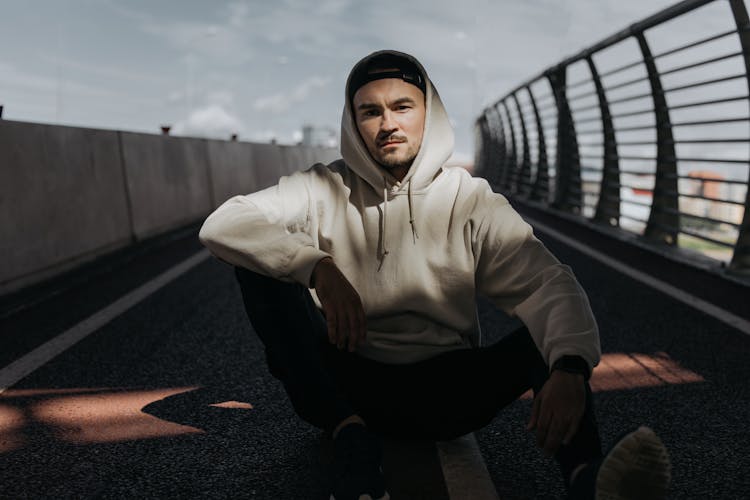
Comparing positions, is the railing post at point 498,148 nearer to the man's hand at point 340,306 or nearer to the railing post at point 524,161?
the railing post at point 524,161

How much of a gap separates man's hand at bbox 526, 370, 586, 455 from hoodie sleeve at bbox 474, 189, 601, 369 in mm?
71

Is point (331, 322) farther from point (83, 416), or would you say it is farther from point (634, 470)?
point (83, 416)

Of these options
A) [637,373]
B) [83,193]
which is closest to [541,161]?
[83,193]

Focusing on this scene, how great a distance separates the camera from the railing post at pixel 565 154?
13.2 m

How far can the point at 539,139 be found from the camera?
15953 mm

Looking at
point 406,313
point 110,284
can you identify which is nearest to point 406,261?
point 406,313

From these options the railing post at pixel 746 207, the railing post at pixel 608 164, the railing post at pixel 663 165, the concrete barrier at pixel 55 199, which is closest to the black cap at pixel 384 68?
the concrete barrier at pixel 55 199

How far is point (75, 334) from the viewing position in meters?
4.98

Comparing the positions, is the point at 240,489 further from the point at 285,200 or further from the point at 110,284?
Result: the point at 110,284

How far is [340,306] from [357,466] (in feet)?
1.61

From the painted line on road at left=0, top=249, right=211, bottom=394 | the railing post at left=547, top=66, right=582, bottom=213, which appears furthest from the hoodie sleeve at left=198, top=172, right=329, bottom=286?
the railing post at left=547, top=66, right=582, bottom=213

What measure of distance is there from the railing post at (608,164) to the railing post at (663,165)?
5.54 feet

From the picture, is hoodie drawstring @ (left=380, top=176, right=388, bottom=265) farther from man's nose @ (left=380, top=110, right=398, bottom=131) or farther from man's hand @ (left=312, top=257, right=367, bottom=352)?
man's hand @ (left=312, top=257, right=367, bottom=352)

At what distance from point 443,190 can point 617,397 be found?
4.66ft
